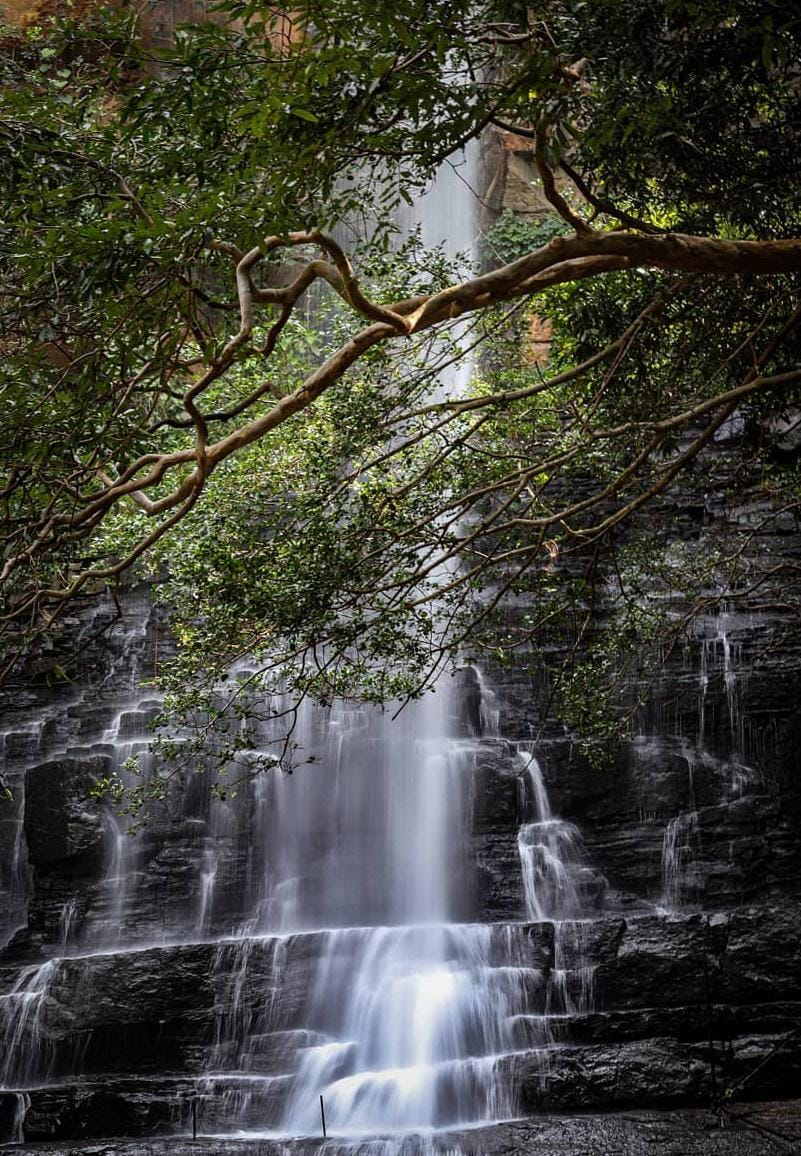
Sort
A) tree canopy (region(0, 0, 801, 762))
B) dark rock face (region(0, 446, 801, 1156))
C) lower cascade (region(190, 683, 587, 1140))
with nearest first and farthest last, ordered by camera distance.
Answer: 1. tree canopy (region(0, 0, 801, 762))
2. dark rock face (region(0, 446, 801, 1156))
3. lower cascade (region(190, 683, 587, 1140))

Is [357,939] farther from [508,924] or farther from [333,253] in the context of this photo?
[333,253]

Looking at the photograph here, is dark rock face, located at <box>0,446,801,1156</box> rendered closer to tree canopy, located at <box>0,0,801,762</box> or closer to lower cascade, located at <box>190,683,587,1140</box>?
lower cascade, located at <box>190,683,587,1140</box>

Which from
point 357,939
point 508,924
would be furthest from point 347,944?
point 508,924

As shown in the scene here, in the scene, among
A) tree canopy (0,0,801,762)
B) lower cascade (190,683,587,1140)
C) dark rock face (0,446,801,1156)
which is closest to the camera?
tree canopy (0,0,801,762)

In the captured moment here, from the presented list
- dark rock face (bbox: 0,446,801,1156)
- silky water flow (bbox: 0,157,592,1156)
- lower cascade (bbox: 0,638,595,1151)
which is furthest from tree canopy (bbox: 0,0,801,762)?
dark rock face (bbox: 0,446,801,1156)

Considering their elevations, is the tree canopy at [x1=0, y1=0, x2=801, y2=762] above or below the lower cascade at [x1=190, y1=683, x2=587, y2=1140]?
above

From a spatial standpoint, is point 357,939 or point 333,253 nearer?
point 333,253

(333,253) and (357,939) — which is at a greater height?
(333,253)

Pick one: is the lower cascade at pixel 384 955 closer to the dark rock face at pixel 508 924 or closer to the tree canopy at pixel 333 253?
the dark rock face at pixel 508 924

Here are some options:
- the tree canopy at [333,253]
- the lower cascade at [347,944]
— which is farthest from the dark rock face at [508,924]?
the tree canopy at [333,253]

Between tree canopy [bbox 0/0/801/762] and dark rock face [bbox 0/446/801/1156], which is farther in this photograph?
dark rock face [bbox 0/446/801/1156]

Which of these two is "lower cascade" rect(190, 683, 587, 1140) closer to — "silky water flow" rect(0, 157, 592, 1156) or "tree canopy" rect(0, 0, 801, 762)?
"silky water flow" rect(0, 157, 592, 1156)

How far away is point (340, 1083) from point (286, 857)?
12.0 feet

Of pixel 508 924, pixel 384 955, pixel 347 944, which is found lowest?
pixel 384 955
